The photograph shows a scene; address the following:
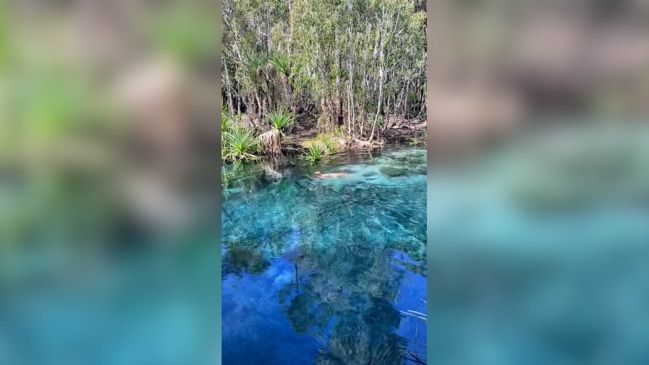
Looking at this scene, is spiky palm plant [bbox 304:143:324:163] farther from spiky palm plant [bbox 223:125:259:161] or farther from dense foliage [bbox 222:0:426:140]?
spiky palm plant [bbox 223:125:259:161]

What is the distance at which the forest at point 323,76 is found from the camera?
2.23 m

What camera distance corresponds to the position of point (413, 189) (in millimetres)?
2279

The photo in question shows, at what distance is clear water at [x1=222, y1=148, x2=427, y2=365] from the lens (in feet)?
6.45
